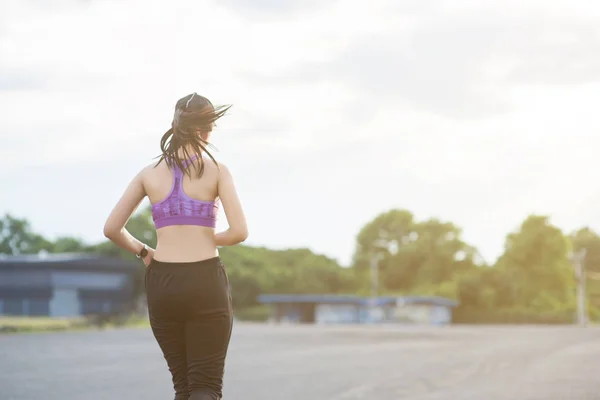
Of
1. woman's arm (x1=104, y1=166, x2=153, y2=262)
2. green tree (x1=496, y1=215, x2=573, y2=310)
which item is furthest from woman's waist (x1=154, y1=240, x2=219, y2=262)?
green tree (x1=496, y1=215, x2=573, y2=310)

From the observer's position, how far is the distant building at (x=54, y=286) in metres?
65.2

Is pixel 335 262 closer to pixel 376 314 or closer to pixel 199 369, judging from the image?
pixel 376 314

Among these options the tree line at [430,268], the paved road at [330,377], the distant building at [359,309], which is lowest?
the paved road at [330,377]

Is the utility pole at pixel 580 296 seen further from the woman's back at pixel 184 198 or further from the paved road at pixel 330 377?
the woman's back at pixel 184 198

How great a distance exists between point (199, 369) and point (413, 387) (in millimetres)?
8009

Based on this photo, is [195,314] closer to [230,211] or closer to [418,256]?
[230,211]

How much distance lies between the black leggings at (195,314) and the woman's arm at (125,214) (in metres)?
0.22

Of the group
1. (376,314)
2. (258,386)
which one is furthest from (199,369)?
(376,314)

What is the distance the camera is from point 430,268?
11000 centimetres

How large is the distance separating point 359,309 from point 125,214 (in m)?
83.7

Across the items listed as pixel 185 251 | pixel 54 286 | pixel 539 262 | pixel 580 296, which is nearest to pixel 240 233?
pixel 185 251

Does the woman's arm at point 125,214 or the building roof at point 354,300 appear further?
the building roof at point 354,300

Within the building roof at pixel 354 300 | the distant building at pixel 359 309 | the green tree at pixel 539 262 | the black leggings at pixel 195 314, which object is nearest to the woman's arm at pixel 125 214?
the black leggings at pixel 195 314

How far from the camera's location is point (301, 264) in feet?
385
